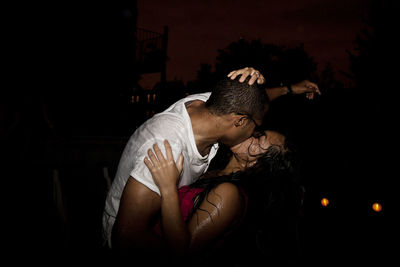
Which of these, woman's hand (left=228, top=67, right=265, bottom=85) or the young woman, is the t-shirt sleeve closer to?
the young woman

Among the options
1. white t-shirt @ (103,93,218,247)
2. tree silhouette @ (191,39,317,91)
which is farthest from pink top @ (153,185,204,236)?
tree silhouette @ (191,39,317,91)

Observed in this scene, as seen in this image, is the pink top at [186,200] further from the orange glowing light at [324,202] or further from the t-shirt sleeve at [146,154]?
the orange glowing light at [324,202]

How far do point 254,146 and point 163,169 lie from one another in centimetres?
123

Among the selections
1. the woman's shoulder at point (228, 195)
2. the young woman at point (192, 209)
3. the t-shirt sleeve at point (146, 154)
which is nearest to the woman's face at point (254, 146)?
the young woman at point (192, 209)

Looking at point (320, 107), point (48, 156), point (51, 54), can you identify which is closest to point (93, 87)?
point (51, 54)

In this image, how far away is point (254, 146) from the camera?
263cm

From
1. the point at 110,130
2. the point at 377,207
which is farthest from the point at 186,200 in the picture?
the point at 110,130

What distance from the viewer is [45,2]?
32.7 feet

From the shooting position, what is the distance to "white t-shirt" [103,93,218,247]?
1743 mm

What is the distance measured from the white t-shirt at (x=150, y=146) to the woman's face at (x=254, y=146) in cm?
62

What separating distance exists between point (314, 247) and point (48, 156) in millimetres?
5937

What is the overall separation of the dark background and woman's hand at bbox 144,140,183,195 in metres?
1.31

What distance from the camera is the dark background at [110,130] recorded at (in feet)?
8.71

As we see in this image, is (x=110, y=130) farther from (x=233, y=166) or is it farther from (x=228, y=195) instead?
(x=228, y=195)
